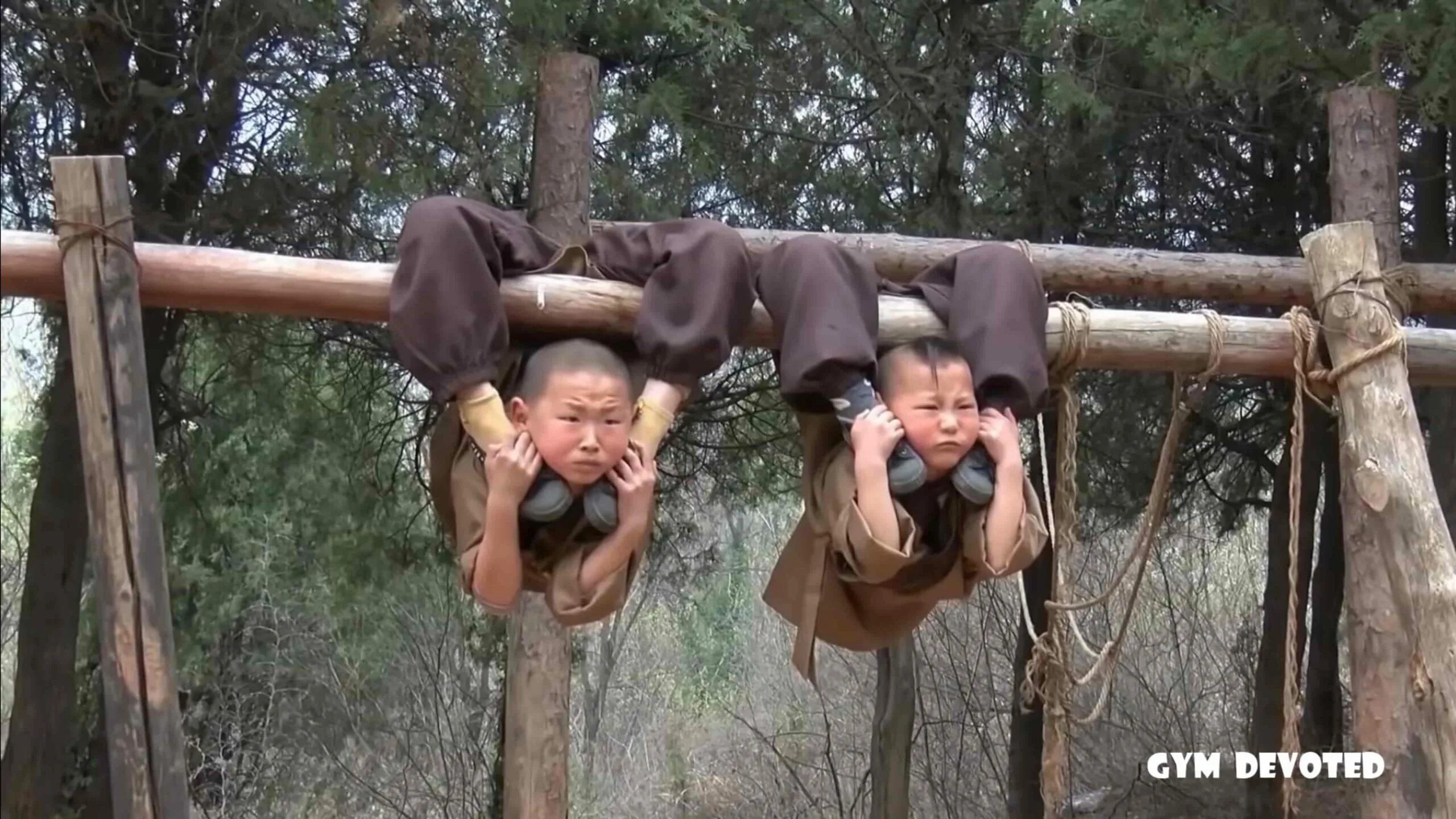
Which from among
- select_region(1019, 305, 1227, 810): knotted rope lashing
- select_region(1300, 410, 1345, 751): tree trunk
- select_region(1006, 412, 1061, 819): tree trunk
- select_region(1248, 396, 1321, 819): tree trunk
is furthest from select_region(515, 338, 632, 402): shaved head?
select_region(1300, 410, 1345, 751): tree trunk

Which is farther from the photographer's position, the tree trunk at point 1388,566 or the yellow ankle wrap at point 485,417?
the tree trunk at point 1388,566

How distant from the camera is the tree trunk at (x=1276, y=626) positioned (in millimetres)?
4852

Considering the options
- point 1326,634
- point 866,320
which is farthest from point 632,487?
point 1326,634

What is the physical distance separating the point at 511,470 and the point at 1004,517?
769 mm

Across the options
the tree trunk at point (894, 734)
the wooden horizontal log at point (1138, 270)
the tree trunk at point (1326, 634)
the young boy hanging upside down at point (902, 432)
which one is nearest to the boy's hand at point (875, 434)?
the young boy hanging upside down at point (902, 432)

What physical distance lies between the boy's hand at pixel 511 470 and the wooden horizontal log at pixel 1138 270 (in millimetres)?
1122

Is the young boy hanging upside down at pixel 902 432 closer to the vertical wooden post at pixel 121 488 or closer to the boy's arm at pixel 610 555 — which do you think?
the boy's arm at pixel 610 555

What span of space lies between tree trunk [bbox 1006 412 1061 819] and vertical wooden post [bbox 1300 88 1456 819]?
2.08 meters

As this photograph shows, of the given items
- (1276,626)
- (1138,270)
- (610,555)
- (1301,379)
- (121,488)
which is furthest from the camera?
(1276,626)

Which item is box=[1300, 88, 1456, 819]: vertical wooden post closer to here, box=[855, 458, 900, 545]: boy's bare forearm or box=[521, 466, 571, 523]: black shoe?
box=[855, 458, 900, 545]: boy's bare forearm

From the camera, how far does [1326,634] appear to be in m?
5.07

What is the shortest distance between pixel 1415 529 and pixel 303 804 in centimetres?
466

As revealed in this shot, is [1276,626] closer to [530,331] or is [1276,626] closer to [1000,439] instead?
[1000,439]

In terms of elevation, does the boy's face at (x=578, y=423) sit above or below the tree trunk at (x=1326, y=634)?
above
